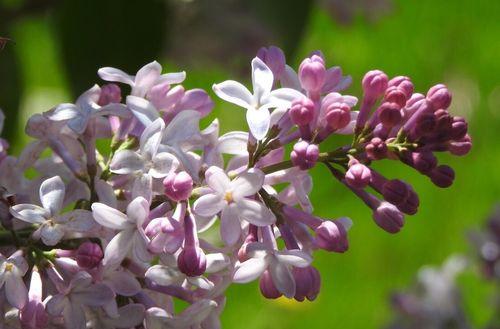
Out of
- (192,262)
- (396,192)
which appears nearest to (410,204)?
(396,192)

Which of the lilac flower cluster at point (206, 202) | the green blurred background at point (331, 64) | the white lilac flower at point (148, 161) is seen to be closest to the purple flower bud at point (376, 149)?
the lilac flower cluster at point (206, 202)

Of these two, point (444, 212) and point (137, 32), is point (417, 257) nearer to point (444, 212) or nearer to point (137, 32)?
point (444, 212)

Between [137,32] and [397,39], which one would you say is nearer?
[137,32]

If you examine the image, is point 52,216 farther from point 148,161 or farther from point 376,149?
point 376,149

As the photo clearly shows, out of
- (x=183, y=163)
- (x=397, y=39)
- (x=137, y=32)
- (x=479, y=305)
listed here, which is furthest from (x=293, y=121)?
(x=397, y=39)

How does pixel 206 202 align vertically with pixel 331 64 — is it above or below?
above

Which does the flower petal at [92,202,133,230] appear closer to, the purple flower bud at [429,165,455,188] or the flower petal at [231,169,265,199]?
the flower petal at [231,169,265,199]
